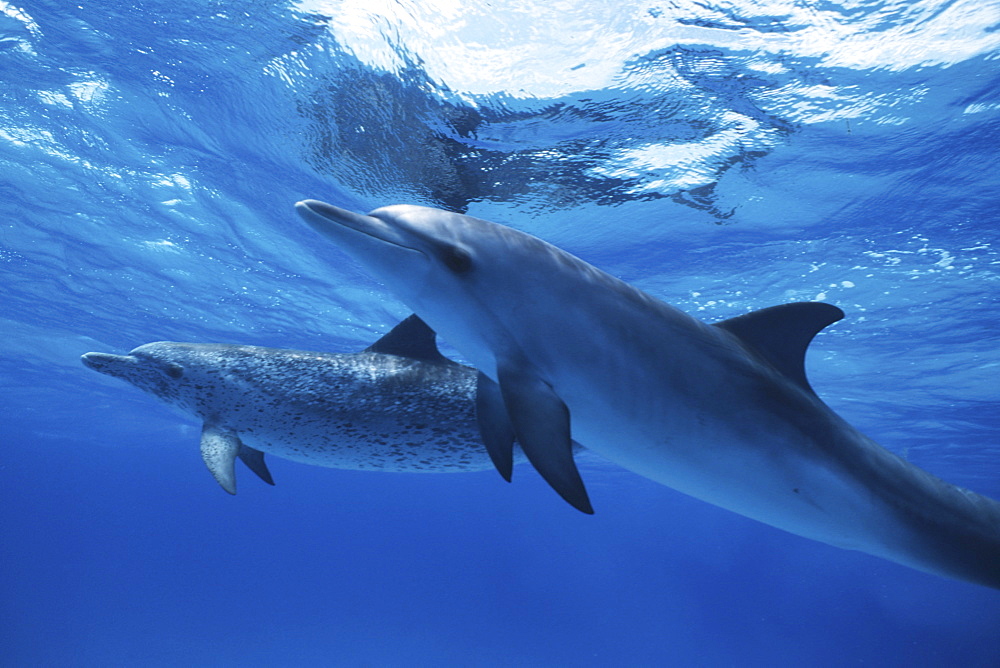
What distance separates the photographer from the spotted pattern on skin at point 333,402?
4973 mm

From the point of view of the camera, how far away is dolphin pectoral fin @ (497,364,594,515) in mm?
2348

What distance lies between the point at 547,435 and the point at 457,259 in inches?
34.9

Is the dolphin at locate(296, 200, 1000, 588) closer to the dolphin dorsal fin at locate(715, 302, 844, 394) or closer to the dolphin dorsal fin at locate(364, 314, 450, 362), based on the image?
the dolphin dorsal fin at locate(715, 302, 844, 394)

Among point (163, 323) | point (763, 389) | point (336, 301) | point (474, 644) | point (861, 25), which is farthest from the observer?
point (474, 644)

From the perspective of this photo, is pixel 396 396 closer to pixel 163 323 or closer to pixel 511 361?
pixel 511 361

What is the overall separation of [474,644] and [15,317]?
60183 millimetres

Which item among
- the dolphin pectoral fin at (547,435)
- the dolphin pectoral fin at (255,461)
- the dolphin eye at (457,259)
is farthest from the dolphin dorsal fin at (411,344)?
the dolphin pectoral fin at (547,435)

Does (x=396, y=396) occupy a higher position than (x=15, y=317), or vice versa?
(x=15, y=317)

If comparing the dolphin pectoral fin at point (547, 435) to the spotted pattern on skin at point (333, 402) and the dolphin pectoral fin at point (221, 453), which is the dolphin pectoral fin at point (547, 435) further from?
the dolphin pectoral fin at point (221, 453)

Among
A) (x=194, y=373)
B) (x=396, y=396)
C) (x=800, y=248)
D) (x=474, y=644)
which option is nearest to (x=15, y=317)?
(x=194, y=373)

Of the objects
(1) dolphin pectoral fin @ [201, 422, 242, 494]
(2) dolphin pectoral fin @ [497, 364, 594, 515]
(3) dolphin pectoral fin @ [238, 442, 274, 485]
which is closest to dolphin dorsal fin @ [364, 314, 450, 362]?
(1) dolphin pectoral fin @ [201, 422, 242, 494]

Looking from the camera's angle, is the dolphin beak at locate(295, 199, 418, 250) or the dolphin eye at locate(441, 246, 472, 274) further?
the dolphin eye at locate(441, 246, 472, 274)

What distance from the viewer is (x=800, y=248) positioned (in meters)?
11.9

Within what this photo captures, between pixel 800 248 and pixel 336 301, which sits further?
pixel 336 301
